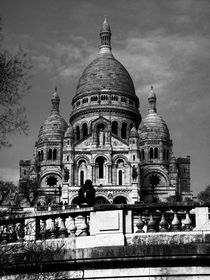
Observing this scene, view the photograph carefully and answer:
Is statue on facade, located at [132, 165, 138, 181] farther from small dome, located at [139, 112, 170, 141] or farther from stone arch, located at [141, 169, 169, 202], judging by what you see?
small dome, located at [139, 112, 170, 141]

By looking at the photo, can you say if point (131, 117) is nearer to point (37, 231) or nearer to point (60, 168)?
point (60, 168)

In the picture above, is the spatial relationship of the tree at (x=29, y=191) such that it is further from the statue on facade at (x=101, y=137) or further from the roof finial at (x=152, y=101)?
the roof finial at (x=152, y=101)

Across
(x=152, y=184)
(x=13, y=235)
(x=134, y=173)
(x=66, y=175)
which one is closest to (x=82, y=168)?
(x=66, y=175)

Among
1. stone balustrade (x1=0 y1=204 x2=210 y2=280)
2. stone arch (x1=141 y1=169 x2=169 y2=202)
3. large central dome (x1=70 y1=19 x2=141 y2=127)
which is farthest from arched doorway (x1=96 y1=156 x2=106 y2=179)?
stone balustrade (x1=0 y1=204 x2=210 y2=280)

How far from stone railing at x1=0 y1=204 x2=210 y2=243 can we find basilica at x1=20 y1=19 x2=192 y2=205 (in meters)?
81.5

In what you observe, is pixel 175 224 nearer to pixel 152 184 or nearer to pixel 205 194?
pixel 205 194

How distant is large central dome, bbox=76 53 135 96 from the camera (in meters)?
120

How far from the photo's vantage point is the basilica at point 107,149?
102 metres

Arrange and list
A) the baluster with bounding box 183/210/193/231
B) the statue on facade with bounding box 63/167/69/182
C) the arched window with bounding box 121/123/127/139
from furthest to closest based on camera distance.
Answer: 1. the arched window with bounding box 121/123/127/139
2. the statue on facade with bounding box 63/167/69/182
3. the baluster with bounding box 183/210/193/231

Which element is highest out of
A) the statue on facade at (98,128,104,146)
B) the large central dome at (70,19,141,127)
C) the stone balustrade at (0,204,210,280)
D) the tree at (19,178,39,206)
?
the large central dome at (70,19,141,127)

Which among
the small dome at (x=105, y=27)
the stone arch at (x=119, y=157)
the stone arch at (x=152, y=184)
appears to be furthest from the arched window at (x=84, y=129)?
the small dome at (x=105, y=27)

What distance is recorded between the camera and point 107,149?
341 ft

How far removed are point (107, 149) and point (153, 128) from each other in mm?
16199

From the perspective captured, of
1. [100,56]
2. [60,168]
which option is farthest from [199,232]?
[100,56]
